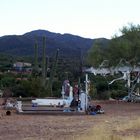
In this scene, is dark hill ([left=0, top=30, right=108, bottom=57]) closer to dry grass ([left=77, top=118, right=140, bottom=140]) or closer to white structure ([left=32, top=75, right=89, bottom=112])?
white structure ([left=32, top=75, right=89, bottom=112])

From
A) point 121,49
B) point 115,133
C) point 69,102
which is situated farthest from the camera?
point 121,49

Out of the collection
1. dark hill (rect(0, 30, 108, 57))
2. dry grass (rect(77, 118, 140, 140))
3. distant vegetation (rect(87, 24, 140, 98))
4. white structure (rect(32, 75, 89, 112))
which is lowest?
dry grass (rect(77, 118, 140, 140))

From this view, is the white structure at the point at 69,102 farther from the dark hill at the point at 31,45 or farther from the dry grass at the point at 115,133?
the dark hill at the point at 31,45

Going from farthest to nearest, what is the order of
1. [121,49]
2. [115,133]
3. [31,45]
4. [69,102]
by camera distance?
1. [31,45]
2. [121,49]
3. [69,102]
4. [115,133]

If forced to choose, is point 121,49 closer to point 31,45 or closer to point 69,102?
point 69,102

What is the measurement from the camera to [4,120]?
20.9m

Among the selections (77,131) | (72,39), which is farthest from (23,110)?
(72,39)

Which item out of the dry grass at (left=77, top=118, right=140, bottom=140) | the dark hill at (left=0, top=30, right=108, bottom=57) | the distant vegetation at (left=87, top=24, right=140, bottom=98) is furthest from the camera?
the dark hill at (left=0, top=30, right=108, bottom=57)

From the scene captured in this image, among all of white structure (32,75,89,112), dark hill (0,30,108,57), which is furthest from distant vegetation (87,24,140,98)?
dark hill (0,30,108,57)

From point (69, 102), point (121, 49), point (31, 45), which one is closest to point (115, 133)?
point (69, 102)

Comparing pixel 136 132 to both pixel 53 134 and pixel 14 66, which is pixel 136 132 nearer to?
pixel 53 134

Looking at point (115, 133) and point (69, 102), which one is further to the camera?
point (69, 102)

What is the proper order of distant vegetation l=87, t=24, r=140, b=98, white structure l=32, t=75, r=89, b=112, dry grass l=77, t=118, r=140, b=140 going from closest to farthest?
dry grass l=77, t=118, r=140, b=140
white structure l=32, t=75, r=89, b=112
distant vegetation l=87, t=24, r=140, b=98

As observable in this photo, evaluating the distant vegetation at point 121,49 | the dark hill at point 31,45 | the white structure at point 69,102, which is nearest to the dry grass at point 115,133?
the white structure at point 69,102
